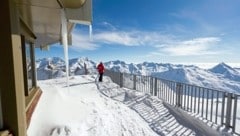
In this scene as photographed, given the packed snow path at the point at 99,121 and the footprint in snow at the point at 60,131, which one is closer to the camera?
the footprint in snow at the point at 60,131

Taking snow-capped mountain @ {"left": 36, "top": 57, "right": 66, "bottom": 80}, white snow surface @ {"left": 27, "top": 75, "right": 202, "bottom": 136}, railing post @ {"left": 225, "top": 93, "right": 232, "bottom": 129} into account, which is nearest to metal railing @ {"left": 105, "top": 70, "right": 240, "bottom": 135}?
railing post @ {"left": 225, "top": 93, "right": 232, "bottom": 129}

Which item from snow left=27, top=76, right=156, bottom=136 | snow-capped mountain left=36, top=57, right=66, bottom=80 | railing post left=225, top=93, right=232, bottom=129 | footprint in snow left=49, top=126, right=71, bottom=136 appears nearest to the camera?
footprint in snow left=49, top=126, right=71, bottom=136

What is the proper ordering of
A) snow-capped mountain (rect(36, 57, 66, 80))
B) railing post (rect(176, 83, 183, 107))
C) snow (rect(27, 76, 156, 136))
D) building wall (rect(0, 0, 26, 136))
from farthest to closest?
1. snow-capped mountain (rect(36, 57, 66, 80))
2. railing post (rect(176, 83, 183, 107))
3. snow (rect(27, 76, 156, 136))
4. building wall (rect(0, 0, 26, 136))

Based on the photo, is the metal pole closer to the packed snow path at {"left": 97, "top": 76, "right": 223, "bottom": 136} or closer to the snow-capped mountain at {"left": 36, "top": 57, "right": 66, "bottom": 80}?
the packed snow path at {"left": 97, "top": 76, "right": 223, "bottom": 136}

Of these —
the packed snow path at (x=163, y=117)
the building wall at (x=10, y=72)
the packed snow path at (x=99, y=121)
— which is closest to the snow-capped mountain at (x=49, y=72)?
the packed snow path at (x=163, y=117)

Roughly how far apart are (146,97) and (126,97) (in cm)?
102

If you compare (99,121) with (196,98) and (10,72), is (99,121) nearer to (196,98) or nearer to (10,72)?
(10,72)

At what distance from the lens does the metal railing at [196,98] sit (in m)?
6.03

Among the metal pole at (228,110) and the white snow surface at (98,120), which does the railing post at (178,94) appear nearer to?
the white snow surface at (98,120)

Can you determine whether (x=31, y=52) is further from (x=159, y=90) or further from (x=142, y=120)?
(x=159, y=90)

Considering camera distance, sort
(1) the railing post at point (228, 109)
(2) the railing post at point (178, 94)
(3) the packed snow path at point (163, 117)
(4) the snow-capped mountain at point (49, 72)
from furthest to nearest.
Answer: (4) the snow-capped mountain at point (49, 72)
(2) the railing post at point (178, 94)
(3) the packed snow path at point (163, 117)
(1) the railing post at point (228, 109)

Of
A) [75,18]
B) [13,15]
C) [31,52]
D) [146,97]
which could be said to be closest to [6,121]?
[13,15]

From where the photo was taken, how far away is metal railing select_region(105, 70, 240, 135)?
6.03 meters

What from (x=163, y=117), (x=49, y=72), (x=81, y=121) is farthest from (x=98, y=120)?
(x=49, y=72)
